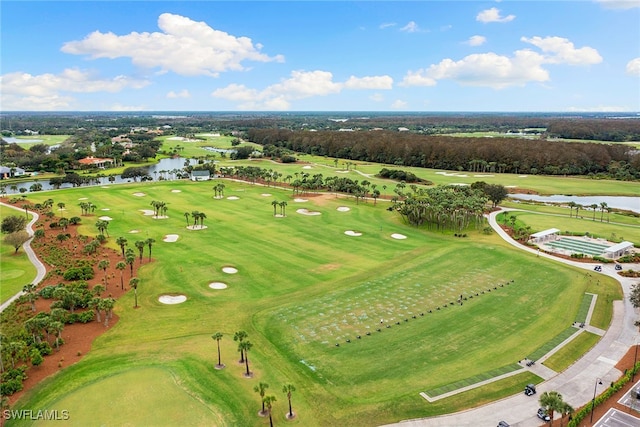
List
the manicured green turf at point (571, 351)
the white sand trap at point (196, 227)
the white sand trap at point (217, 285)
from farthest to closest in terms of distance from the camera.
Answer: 1. the white sand trap at point (196, 227)
2. the white sand trap at point (217, 285)
3. the manicured green turf at point (571, 351)

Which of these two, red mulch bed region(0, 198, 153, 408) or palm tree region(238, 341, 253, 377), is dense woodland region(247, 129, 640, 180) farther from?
palm tree region(238, 341, 253, 377)

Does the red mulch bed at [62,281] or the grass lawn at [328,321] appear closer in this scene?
the grass lawn at [328,321]

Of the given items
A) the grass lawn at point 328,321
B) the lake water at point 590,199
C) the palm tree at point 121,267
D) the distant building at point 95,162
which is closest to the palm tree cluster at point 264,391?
the grass lawn at point 328,321

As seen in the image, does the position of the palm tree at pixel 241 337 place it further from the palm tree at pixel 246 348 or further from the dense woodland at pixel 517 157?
the dense woodland at pixel 517 157

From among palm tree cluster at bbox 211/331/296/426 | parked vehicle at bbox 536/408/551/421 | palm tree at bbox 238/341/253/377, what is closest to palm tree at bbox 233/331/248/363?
palm tree cluster at bbox 211/331/296/426

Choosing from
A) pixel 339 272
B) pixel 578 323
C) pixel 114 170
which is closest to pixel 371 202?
pixel 339 272

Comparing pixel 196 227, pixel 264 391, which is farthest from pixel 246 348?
pixel 196 227

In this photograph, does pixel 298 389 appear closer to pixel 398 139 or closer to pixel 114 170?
pixel 114 170

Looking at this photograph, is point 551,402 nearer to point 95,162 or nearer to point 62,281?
point 62,281
